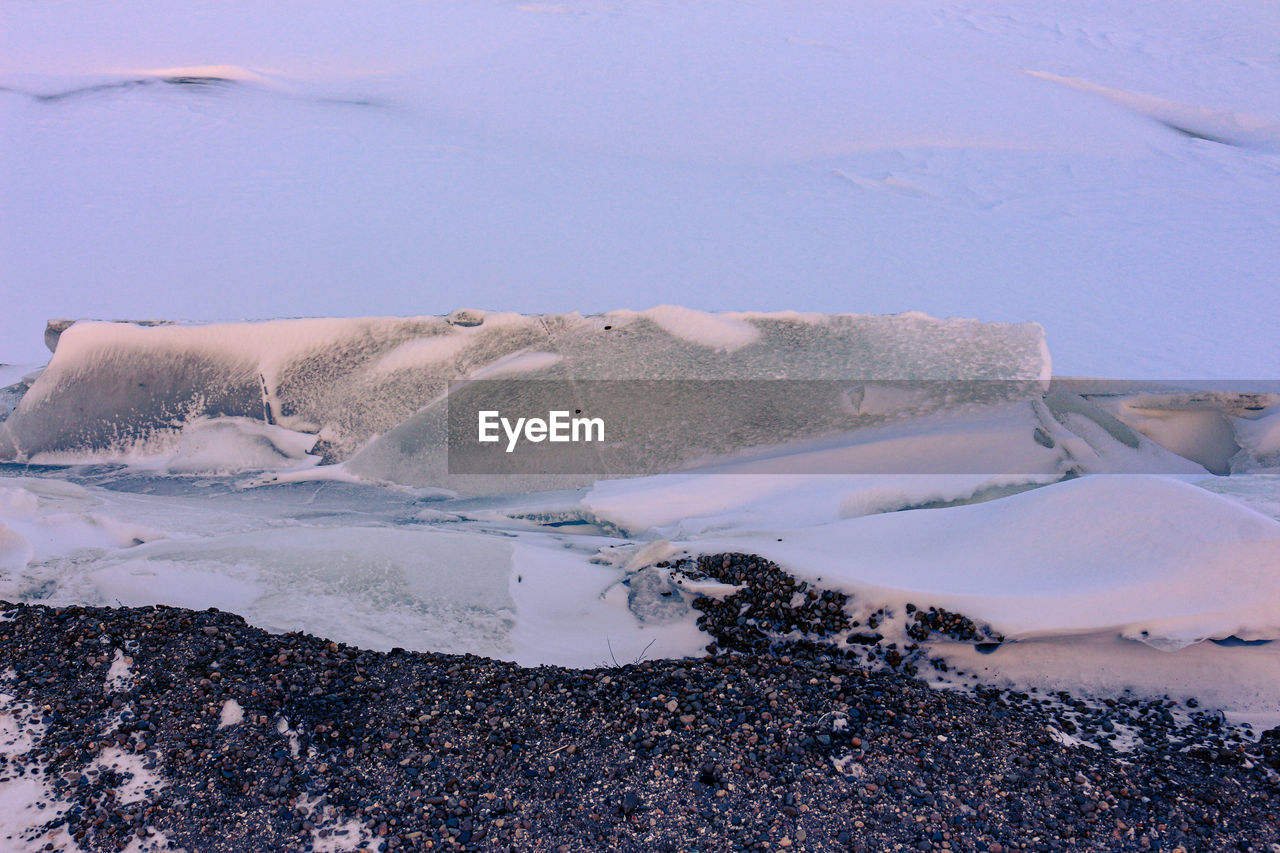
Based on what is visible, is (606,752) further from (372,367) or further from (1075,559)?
(372,367)

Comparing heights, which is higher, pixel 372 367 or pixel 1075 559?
pixel 372 367

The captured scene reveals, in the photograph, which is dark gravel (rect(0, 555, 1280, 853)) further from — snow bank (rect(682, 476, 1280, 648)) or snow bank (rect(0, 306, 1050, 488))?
snow bank (rect(0, 306, 1050, 488))

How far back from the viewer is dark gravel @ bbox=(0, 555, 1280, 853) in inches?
76.9

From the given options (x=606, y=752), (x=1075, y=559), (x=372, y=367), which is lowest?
(x=606, y=752)

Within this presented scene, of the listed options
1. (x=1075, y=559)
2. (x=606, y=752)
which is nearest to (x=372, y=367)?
(x=606, y=752)

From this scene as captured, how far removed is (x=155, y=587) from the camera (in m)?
2.98

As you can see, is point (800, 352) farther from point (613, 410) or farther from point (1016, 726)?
point (1016, 726)

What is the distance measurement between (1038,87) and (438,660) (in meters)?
5.88

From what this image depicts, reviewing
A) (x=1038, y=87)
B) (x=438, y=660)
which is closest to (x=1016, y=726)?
(x=438, y=660)

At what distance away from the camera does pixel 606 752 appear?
7.11 ft

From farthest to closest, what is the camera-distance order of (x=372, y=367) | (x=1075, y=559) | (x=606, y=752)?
(x=372, y=367) < (x=1075, y=559) < (x=606, y=752)

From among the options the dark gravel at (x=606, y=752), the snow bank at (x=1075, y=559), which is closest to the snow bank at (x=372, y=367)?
the snow bank at (x=1075, y=559)

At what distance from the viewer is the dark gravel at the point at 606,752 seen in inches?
76.9

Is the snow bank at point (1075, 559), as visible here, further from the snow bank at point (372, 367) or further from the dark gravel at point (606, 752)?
the snow bank at point (372, 367)
